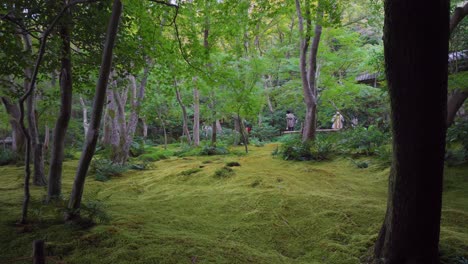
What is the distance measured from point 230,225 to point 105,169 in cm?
515

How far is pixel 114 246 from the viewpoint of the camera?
2.42m

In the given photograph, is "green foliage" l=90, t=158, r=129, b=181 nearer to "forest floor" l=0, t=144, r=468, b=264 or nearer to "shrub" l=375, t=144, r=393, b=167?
"forest floor" l=0, t=144, r=468, b=264

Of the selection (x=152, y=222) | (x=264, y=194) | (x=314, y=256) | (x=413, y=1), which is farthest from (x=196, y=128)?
(x=413, y=1)

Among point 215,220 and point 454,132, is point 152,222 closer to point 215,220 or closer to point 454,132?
point 215,220

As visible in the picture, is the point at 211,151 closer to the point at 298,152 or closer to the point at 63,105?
the point at 298,152

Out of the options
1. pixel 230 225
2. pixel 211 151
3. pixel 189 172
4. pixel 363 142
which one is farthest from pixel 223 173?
pixel 211 151

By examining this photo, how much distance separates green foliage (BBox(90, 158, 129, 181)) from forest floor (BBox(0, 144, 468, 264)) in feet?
4.77

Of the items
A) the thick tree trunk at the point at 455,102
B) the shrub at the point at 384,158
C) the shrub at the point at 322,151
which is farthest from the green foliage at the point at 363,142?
the thick tree trunk at the point at 455,102

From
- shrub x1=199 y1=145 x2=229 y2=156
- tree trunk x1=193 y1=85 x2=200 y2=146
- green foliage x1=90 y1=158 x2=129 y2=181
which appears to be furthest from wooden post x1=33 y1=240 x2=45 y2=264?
tree trunk x1=193 y1=85 x2=200 y2=146

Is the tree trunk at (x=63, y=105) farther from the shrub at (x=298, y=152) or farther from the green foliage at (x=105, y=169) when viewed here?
the shrub at (x=298, y=152)

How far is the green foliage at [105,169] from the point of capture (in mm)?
6895

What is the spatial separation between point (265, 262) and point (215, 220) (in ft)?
4.04

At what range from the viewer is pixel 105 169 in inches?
287

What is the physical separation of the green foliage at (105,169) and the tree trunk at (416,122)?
650 centimetres
